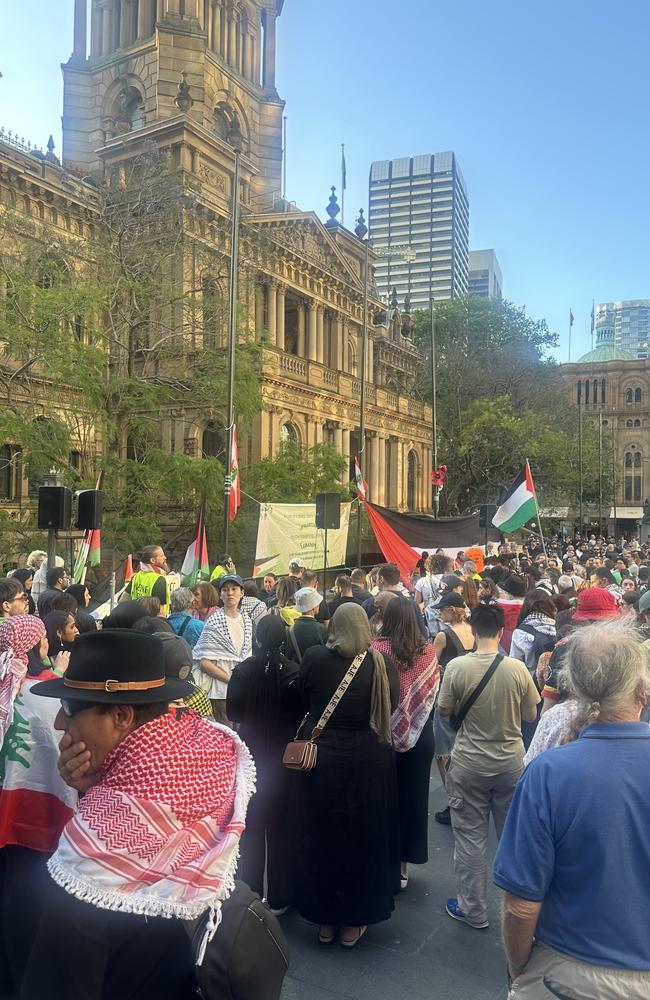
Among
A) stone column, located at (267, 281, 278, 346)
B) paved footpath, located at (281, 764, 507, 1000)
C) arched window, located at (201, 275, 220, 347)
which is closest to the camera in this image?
paved footpath, located at (281, 764, 507, 1000)

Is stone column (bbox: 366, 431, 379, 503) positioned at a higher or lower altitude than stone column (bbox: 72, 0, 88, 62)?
lower

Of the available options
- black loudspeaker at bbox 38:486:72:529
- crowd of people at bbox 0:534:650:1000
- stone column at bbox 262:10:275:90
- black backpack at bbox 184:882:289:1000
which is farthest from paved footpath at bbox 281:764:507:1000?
stone column at bbox 262:10:275:90

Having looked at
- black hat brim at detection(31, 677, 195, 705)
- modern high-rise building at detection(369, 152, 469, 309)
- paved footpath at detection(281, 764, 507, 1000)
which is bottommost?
paved footpath at detection(281, 764, 507, 1000)

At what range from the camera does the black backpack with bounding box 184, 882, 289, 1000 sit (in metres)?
1.73

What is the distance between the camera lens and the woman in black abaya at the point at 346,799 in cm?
424

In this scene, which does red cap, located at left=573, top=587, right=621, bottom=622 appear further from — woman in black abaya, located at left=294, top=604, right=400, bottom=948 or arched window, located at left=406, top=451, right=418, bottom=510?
arched window, located at left=406, top=451, right=418, bottom=510

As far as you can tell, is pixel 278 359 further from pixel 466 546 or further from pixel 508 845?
pixel 508 845

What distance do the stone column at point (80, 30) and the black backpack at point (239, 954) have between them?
5234 centimetres

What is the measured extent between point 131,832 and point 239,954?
0.38m

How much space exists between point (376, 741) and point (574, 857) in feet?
7.35

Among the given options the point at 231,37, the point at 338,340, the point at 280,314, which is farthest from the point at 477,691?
the point at 231,37

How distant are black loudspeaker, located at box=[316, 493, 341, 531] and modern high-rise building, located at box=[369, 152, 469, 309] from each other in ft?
474

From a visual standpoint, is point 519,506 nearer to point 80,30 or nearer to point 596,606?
point 596,606

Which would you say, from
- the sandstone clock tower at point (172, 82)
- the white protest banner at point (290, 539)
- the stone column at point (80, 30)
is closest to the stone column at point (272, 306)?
the sandstone clock tower at point (172, 82)
